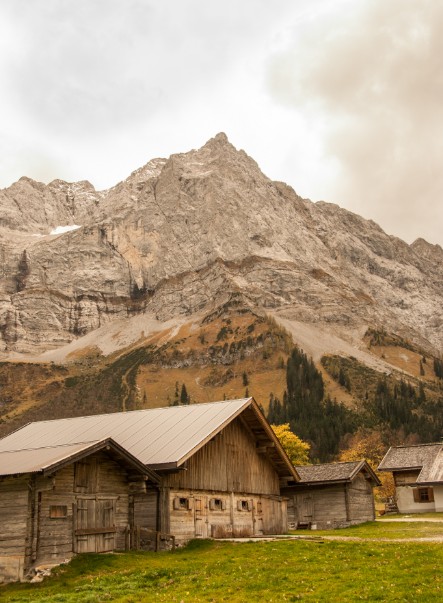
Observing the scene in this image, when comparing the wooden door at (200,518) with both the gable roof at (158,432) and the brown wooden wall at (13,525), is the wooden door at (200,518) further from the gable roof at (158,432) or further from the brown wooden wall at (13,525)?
the brown wooden wall at (13,525)

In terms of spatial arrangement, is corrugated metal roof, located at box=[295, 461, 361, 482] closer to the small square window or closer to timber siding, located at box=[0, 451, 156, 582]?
the small square window

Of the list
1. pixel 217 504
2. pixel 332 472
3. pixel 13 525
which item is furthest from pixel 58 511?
pixel 332 472

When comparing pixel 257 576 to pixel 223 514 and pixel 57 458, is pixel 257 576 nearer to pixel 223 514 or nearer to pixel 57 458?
pixel 57 458

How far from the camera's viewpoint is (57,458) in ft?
88.1

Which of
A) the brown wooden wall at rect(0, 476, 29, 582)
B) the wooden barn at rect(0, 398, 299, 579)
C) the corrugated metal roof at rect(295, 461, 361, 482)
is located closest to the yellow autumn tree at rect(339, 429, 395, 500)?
the corrugated metal roof at rect(295, 461, 361, 482)

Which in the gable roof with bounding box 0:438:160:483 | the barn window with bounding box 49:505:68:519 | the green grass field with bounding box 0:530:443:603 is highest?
the gable roof with bounding box 0:438:160:483

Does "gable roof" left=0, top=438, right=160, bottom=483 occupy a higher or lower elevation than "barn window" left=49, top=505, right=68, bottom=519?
higher

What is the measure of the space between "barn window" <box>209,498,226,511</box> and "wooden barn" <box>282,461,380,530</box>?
1542cm

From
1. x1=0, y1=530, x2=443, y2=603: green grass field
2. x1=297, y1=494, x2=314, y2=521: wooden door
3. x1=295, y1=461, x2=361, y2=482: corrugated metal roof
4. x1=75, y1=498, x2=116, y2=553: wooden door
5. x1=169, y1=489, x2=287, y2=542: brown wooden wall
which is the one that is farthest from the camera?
x1=297, y1=494, x2=314, y2=521: wooden door

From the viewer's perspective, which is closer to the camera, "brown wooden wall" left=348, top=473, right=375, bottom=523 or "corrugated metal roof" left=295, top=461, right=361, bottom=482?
"corrugated metal roof" left=295, top=461, right=361, bottom=482

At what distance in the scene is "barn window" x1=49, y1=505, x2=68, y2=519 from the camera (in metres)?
27.1

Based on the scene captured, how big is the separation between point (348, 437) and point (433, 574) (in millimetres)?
145202

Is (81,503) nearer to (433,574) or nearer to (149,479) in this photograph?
(149,479)

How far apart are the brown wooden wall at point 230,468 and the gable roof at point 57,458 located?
315 centimetres
